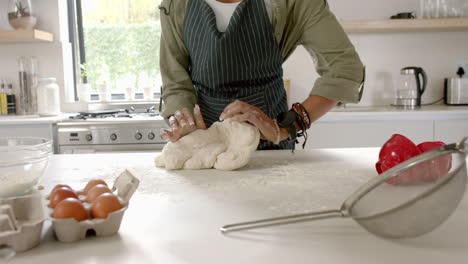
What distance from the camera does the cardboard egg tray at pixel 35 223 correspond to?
1.85 ft

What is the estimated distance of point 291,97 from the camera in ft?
9.84

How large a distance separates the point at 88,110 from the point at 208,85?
1.93 meters

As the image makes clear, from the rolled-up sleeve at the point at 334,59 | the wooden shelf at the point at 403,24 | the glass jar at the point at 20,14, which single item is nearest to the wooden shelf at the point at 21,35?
the glass jar at the point at 20,14

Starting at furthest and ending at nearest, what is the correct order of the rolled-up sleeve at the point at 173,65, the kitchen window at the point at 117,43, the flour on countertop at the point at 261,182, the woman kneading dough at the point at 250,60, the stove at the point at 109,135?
the kitchen window at the point at 117,43 → the stove at the point at 109,135 → the rolled-up sleeve at the point at 173,65 → the woman kneading dough at the point at 250,60 → the flour on countertop at the point at 261,182

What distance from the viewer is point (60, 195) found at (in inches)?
26.4

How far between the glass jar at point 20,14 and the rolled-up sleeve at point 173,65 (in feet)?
6.01

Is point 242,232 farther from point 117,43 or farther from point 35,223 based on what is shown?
point 117,43

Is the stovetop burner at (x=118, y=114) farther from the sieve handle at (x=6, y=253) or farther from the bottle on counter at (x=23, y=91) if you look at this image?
the sieve handle at (x=6, y=253)

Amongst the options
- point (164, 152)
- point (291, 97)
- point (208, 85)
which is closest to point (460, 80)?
point (291, 97)

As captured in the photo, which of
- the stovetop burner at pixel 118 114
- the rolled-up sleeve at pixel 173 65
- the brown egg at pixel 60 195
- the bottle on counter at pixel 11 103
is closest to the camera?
the brown egg at pixel 60 195

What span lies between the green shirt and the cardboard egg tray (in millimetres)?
704

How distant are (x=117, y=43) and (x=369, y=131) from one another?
1.99 m

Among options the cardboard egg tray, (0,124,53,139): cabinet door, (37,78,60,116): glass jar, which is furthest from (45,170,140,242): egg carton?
(37,78,60,116): glass jar

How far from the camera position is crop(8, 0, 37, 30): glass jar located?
9.14 feet
